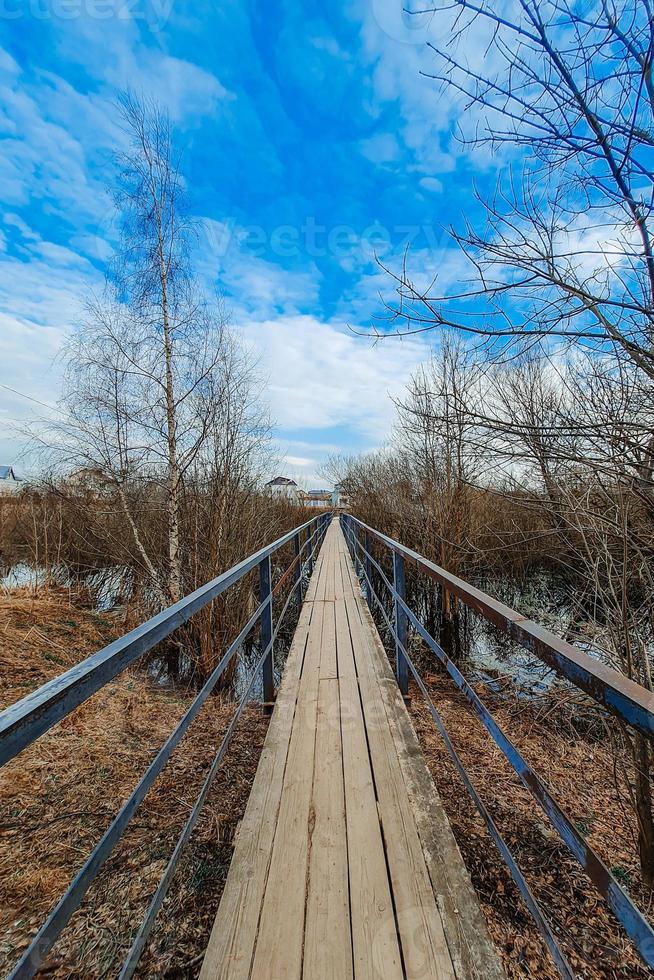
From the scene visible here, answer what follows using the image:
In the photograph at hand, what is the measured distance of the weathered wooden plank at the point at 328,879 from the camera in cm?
102

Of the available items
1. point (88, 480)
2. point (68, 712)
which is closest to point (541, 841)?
point (68, 712)

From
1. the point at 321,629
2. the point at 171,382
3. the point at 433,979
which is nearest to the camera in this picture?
the point at 433,979

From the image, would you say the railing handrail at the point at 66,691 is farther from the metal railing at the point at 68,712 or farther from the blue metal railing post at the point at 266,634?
the blue metal railing post at the point at 266,634

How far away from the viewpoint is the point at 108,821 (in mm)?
2074

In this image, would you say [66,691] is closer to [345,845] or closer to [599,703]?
[599,703]

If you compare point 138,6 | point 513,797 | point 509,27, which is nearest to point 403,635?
point 513,797

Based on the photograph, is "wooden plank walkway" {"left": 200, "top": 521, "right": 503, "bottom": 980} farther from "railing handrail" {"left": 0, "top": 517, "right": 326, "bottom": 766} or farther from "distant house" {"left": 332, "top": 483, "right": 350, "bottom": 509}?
"distant house" {"left": 332, "top": 483, "right": 350, "bottom": 509}

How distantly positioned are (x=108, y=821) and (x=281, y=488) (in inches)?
462

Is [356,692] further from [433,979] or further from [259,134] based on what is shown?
[259,134]

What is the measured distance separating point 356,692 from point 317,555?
7164mm

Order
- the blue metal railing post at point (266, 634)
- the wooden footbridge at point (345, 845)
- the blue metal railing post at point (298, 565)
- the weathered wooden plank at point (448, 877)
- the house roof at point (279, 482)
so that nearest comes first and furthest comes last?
the wooden footbridge at point (345, 845) < the weathered wooden plank at point (448, 877) < the blue metal railing post at point (266, 634) < the blue metal railing post at point (298, 565) < the house roof at point (279, 482)

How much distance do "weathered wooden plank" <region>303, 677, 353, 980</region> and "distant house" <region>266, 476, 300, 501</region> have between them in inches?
261

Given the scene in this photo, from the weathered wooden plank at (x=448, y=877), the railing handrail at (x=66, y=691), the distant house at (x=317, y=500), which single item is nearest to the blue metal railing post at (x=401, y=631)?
the weathered wooden plank at (x=448, y=877)

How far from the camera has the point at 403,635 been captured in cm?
251
